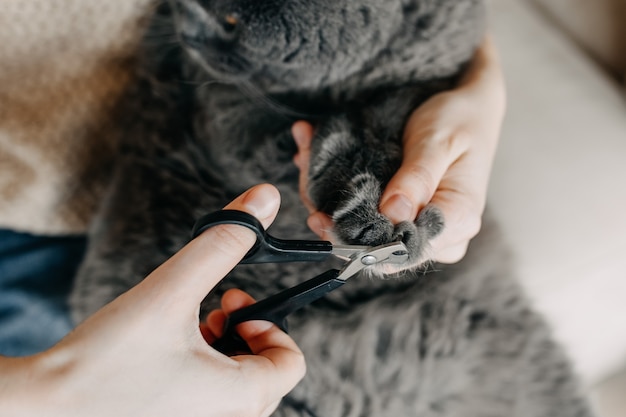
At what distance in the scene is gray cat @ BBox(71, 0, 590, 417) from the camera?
0.63 meters

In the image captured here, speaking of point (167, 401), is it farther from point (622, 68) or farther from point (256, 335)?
point (622, 68)

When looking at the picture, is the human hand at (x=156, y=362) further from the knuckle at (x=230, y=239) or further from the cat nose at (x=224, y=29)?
the cat nose at (x=224, y=29)

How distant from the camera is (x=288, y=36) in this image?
0.61 metres

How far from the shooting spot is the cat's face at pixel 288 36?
61cm

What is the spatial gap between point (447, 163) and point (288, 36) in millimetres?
221

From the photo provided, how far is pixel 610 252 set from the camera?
0.86 m

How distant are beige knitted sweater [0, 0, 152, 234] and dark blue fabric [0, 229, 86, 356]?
35mm

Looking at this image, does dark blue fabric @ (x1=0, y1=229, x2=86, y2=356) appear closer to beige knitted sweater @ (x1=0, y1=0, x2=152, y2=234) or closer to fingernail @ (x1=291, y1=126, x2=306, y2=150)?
beige knitted sweater @ (x1=0, y1=0, x2=152, y2=234)

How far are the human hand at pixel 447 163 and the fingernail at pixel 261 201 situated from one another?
7 centimetres

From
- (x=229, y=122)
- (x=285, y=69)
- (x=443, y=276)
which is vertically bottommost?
(x=443, y=276)

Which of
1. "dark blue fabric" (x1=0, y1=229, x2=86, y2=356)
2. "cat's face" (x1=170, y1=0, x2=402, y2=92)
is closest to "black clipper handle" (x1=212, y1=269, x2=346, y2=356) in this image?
"cat's face" (x1=170, y1=0, x2=402, y2=92)

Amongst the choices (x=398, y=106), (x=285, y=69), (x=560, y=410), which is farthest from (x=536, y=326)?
(x=285, y=69)

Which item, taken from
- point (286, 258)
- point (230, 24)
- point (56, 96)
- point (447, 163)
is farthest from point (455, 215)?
point (56, 96)

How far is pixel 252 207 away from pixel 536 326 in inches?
19.0
